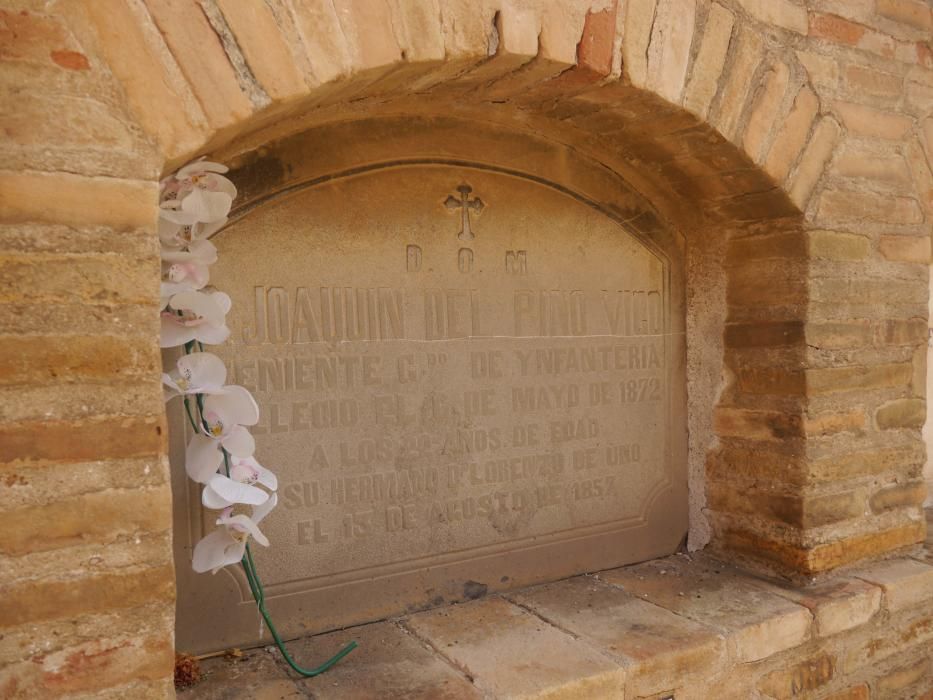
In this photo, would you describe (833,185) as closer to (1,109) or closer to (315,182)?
A: (315,182)

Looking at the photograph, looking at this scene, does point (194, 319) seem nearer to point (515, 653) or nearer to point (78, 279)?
point (78, 279)

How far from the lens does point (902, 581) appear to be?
2225mm

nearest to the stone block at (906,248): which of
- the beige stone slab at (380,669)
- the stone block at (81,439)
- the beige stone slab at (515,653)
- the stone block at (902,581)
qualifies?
the stone block at (902,581)

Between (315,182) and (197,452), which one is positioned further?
(315,182)

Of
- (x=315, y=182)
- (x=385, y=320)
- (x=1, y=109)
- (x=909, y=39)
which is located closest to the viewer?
Result: (x=1, y=109)

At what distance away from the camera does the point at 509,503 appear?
217 cm

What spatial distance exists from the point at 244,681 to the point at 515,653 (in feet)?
1.94

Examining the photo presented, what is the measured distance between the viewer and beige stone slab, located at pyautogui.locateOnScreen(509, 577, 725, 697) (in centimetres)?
176

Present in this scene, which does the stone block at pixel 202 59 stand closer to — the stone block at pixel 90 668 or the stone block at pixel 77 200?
the stone block at pixel 77 200

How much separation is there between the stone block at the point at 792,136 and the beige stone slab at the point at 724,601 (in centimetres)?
113

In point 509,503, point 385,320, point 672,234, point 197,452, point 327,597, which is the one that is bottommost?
point 327,597

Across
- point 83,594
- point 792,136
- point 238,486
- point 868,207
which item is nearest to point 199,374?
point 238,486

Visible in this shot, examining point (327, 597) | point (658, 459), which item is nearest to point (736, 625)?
point (658, 459)

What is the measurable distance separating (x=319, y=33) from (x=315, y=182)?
1.61 feet
